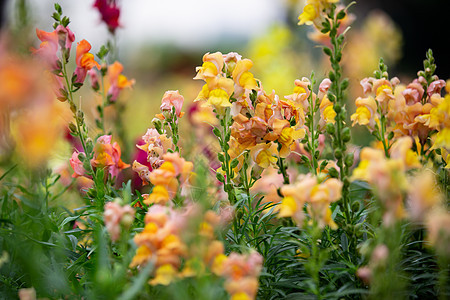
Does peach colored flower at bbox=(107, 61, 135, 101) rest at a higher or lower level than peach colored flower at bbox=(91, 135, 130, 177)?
higher

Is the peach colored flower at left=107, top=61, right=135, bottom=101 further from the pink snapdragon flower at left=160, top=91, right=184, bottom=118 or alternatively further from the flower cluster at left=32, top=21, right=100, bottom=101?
the pink snapdragon flower at left=160, top=91, right=184, bottom=118

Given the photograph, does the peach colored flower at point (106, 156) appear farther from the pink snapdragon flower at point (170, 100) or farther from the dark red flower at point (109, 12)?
the dark red flower at point (109, 12)

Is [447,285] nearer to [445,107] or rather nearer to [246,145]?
[445,107]

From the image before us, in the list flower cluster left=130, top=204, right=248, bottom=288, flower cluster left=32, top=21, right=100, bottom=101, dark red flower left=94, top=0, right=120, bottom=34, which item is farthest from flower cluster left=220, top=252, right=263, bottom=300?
dark red flower left=94, top=0, right=120, bottom=34

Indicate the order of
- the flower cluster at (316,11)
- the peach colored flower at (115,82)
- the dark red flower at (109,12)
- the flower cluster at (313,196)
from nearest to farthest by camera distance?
the flower cluster at (313,196) → the flower cluster at (316,11) → the peach colored flower at (115,82) → the dark red flower at (109,12)

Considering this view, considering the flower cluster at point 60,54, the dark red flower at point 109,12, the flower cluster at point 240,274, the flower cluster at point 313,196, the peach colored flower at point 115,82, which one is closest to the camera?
the flower cluster at point 240,274

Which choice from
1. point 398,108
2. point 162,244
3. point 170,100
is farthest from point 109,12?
point 162,244

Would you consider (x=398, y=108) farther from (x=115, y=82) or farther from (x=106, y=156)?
(x=115, y=82)

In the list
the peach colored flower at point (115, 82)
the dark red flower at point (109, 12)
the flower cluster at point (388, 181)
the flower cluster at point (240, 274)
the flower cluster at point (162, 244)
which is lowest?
the flower cluster at point (240, 274)

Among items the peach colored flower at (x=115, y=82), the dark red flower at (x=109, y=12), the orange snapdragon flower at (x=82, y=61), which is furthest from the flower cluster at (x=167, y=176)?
the dark red flower at (x=109, y=12)

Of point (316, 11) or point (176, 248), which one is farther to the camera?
point (316, 11)

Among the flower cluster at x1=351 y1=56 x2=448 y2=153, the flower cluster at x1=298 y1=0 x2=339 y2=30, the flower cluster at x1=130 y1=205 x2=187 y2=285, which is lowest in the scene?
the flower cluster at x1=130 y1=205 x2=187 y2=285

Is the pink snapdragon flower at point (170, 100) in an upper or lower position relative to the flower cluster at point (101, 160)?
upper

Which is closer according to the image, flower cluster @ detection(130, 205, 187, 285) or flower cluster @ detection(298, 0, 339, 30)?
flower cluster @ detection(130, 205, 187, 285)
